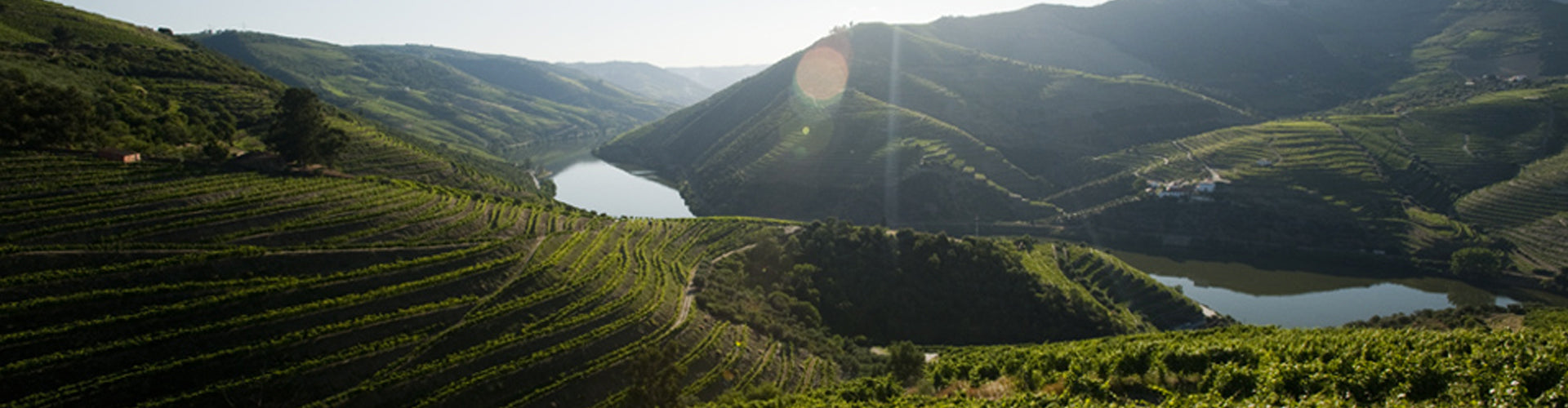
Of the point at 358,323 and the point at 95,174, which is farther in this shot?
the point at 95,174

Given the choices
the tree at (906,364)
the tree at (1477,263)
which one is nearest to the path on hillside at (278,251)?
the tree at (906,364)

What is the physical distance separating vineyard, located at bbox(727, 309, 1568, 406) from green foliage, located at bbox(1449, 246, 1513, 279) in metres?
79.7

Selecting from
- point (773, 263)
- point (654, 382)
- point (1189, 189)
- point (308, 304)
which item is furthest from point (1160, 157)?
point (308, 304)

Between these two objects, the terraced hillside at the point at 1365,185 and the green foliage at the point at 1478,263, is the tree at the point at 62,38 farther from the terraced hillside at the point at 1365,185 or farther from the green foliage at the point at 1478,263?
the green foliage at the point at 1478,263

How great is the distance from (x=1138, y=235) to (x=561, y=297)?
323 ft

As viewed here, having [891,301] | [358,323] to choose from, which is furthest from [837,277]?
[358,323]

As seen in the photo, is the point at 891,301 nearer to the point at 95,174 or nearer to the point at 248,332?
the point at 248,332

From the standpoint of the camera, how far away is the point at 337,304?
114ft

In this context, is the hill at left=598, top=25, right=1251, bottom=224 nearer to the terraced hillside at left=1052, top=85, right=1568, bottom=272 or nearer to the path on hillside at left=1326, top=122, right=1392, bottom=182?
the terraced hillside at left=1052, top=85, right=1568, bottom=272

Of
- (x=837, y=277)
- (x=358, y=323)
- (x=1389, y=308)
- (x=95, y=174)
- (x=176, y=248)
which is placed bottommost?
(x=1389, y=308)

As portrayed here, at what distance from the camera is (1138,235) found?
351 feet

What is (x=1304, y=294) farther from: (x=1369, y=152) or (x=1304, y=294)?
(x=1369, y=152)

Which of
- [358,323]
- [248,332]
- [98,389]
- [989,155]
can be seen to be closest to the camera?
[98,389]

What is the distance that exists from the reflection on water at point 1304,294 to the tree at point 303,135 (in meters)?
96.0
